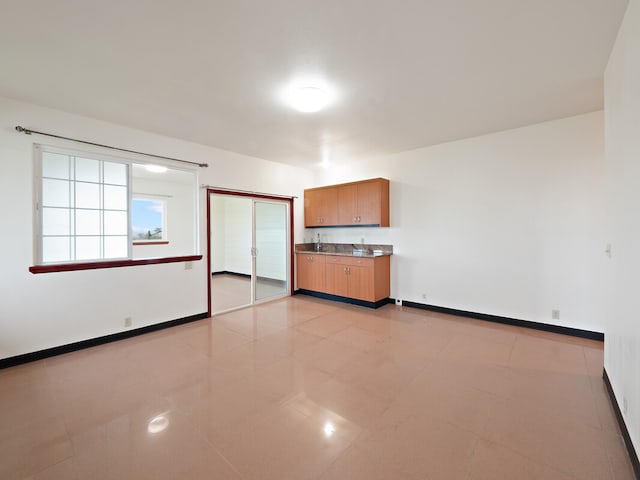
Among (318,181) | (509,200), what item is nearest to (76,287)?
(318,181)

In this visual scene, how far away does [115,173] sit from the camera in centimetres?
358

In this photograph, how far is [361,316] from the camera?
4.33 metres

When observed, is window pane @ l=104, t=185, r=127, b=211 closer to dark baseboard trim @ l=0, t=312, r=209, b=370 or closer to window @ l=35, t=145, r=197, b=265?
window @ l=35, t=145, r=197, b=265

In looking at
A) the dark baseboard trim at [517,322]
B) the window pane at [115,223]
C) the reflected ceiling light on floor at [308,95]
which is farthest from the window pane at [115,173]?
the dark baseboard trim at [517,322]

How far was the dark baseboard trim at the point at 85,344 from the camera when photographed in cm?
282

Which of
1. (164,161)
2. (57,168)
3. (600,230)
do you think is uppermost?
(164,161)

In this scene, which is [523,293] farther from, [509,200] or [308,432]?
[308,432]

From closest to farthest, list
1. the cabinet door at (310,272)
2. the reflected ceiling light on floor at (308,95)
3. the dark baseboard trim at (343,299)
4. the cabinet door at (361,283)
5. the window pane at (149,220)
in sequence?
the reflected ceiling light on floor at (308,95) < the cabinet door at (361,283) < the dark baseboard trim at (343,299) < the cabinet door at (310,272) < the window pane at (149,220)

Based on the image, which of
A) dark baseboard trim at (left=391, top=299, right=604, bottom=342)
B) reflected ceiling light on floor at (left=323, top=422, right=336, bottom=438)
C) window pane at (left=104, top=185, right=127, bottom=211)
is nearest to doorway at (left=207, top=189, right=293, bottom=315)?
window pane at (left=104, top=185, right=127, bottom=211)

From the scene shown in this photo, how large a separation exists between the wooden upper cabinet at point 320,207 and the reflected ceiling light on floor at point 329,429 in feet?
12.8

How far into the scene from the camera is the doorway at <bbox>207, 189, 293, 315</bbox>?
16.8 ft

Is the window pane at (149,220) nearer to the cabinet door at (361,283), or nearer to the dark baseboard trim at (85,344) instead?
the dark baseboard trim at (85,344)

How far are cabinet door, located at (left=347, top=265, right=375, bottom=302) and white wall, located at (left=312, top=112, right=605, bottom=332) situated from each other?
596 millimetres

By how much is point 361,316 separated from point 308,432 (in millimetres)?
2598
